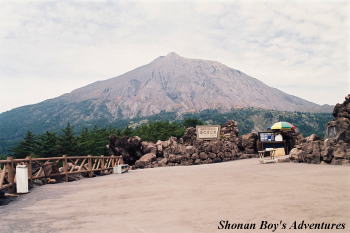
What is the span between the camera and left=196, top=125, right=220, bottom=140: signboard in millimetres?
32706

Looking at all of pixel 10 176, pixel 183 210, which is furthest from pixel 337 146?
pixel 10 176

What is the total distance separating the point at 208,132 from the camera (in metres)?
32.7

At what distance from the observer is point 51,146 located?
70750mm

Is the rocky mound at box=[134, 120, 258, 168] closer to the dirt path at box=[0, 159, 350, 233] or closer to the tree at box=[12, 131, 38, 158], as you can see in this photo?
the dirt path at box=[0, 159, 350, 233]

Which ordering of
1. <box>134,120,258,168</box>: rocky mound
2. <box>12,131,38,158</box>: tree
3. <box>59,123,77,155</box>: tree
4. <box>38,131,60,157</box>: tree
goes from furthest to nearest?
<box>59,123,77,155</box>: tree < <box>12,131,38,158</box>: tree < <box>38,131,60,157</box>: tree < <box>134,120,258,168</box>: rocky mound

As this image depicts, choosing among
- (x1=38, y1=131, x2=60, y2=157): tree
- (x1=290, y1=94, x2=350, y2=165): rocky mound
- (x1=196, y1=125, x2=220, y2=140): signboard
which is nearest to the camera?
(x1=290, y1=94, x2=350, y2=165): rocky mound

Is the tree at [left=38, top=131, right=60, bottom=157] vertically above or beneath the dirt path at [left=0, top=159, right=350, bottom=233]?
beneath

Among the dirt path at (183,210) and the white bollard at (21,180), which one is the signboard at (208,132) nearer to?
the white bollard at (21,180)

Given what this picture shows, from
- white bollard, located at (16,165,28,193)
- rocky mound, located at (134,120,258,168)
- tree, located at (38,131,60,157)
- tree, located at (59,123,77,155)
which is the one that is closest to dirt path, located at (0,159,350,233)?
white bollard, located at (16,165,28,193)

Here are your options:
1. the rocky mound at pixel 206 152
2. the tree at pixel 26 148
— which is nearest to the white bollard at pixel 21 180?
the rocky mound at pixel 206 152

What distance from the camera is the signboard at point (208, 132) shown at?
3271 cm

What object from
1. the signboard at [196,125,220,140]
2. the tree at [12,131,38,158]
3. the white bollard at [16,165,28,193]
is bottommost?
the tree at [12,131,38,158]

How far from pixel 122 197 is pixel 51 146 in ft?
217

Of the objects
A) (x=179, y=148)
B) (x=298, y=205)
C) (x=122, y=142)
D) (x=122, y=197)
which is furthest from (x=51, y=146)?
(x=298, y=205)
